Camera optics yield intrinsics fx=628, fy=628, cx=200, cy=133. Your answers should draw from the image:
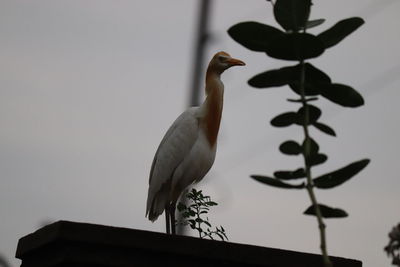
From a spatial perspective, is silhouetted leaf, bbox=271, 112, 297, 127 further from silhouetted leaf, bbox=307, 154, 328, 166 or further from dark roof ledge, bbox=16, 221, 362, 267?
dark roof ledge, bbox=16, 221, 362, 267

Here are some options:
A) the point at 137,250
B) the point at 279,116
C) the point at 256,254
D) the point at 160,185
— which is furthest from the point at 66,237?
the point at 160,185

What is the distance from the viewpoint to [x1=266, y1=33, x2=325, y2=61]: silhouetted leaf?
86cm

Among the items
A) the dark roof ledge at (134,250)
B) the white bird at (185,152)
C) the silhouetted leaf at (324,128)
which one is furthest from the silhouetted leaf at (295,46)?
the white bird at (185,152)

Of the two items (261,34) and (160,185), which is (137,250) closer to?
(261,34)

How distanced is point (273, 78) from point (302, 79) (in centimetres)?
4

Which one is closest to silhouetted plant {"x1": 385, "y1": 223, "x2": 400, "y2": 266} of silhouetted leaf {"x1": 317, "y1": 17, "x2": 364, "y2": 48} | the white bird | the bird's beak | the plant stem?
the plant stem

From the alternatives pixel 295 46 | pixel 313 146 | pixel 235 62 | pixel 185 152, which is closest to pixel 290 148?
pixel 313 146

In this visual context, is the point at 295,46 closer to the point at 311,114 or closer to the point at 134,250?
the point at 311,114

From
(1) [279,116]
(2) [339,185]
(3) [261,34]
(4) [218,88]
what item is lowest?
(2) [339,185]

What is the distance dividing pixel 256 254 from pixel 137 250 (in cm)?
34

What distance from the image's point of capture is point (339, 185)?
2.78ft

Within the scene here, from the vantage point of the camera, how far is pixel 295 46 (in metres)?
0.87

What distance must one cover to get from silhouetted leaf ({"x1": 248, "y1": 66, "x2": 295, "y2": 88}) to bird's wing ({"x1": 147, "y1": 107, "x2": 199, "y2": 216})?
3670mm

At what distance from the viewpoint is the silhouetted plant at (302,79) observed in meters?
0.85
